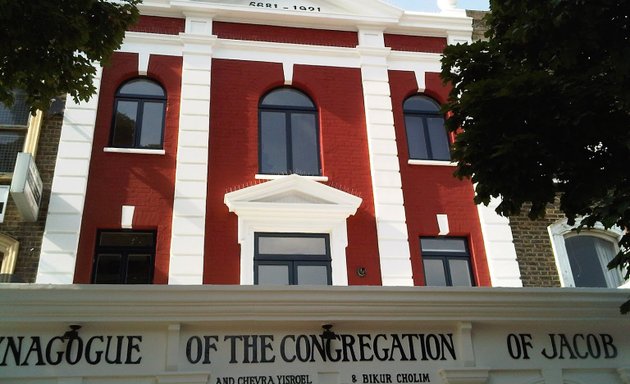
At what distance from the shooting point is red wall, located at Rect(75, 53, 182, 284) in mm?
11469

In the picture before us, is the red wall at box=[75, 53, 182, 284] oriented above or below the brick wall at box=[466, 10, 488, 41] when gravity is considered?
below

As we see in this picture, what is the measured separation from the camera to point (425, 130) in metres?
13.9

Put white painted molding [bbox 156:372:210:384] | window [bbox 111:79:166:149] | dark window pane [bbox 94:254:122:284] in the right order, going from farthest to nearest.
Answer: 1. window [bbox 111:79:166:149]
2. dark window pane [bbox 94:254:122:284]
3. white painted molding [bbox 156:372:210:384]

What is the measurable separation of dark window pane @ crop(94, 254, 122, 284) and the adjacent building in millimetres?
35

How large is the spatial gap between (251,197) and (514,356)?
18.0ft

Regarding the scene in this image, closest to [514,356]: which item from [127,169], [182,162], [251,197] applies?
[251,197]

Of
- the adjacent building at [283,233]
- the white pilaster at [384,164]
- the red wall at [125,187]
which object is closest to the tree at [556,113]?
the adjacent building at [283,233]

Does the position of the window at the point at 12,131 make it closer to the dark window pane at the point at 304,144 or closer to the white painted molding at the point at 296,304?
the white painted molding at the point at 296,304

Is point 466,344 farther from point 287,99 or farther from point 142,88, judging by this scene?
point 142,88

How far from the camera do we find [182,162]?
12367mm

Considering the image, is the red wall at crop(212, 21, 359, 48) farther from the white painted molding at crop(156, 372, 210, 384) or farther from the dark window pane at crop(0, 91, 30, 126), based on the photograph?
the white painted molding at crop(156, 372, 210, 384)

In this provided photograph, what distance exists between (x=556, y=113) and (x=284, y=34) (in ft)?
25.3

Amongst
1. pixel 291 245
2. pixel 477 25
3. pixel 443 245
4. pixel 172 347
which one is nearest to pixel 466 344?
pixel 443 245

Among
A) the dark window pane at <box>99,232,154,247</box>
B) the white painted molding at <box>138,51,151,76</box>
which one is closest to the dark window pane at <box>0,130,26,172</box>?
the dark window pane at <box>99,232,154,247</box>
